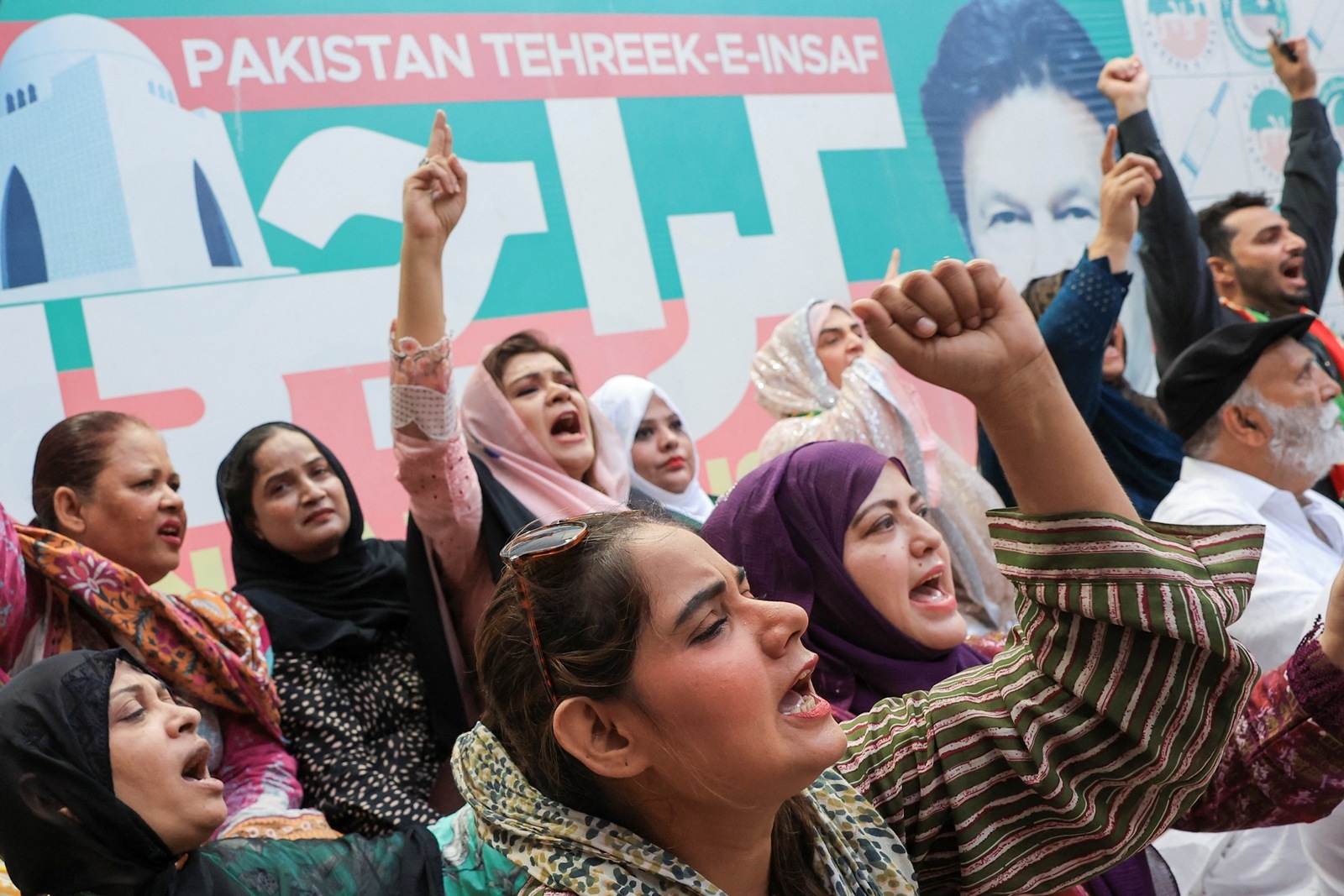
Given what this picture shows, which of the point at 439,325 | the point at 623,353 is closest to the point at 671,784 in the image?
the point at 439,325

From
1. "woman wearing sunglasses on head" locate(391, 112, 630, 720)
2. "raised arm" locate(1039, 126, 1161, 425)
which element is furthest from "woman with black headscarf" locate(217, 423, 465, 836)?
"raised arm" locate(1039, 126, 1161, 425)

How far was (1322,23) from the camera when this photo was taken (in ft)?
19.0

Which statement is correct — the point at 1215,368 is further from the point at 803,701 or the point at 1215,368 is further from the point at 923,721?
the point at 803,701

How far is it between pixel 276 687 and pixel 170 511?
1.34 feet

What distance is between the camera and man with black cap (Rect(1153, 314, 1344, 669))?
2764 mm

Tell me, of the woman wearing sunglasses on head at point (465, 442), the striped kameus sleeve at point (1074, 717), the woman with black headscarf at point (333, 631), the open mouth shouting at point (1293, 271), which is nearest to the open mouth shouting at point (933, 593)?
the striped kameus sleeve at point (1074, 717)

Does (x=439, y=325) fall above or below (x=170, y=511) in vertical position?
above

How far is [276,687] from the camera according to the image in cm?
224

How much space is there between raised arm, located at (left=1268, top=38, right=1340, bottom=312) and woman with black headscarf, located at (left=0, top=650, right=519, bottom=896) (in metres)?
3.95

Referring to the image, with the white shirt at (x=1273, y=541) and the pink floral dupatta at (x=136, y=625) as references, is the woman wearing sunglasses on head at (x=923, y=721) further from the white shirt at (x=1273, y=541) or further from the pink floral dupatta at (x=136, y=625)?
the white shirt at (x=1273, y=541)

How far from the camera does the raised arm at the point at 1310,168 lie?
4305 mm

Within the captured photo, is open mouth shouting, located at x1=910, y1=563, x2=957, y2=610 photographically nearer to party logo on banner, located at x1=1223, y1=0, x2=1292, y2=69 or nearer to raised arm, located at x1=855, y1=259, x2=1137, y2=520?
raised arm, located at x1=855, y1=259, x2=1137, y2=520

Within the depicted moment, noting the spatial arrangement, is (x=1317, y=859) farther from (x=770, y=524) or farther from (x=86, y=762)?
(x=86, y=762)

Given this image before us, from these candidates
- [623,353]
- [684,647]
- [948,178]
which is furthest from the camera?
[948,178]
